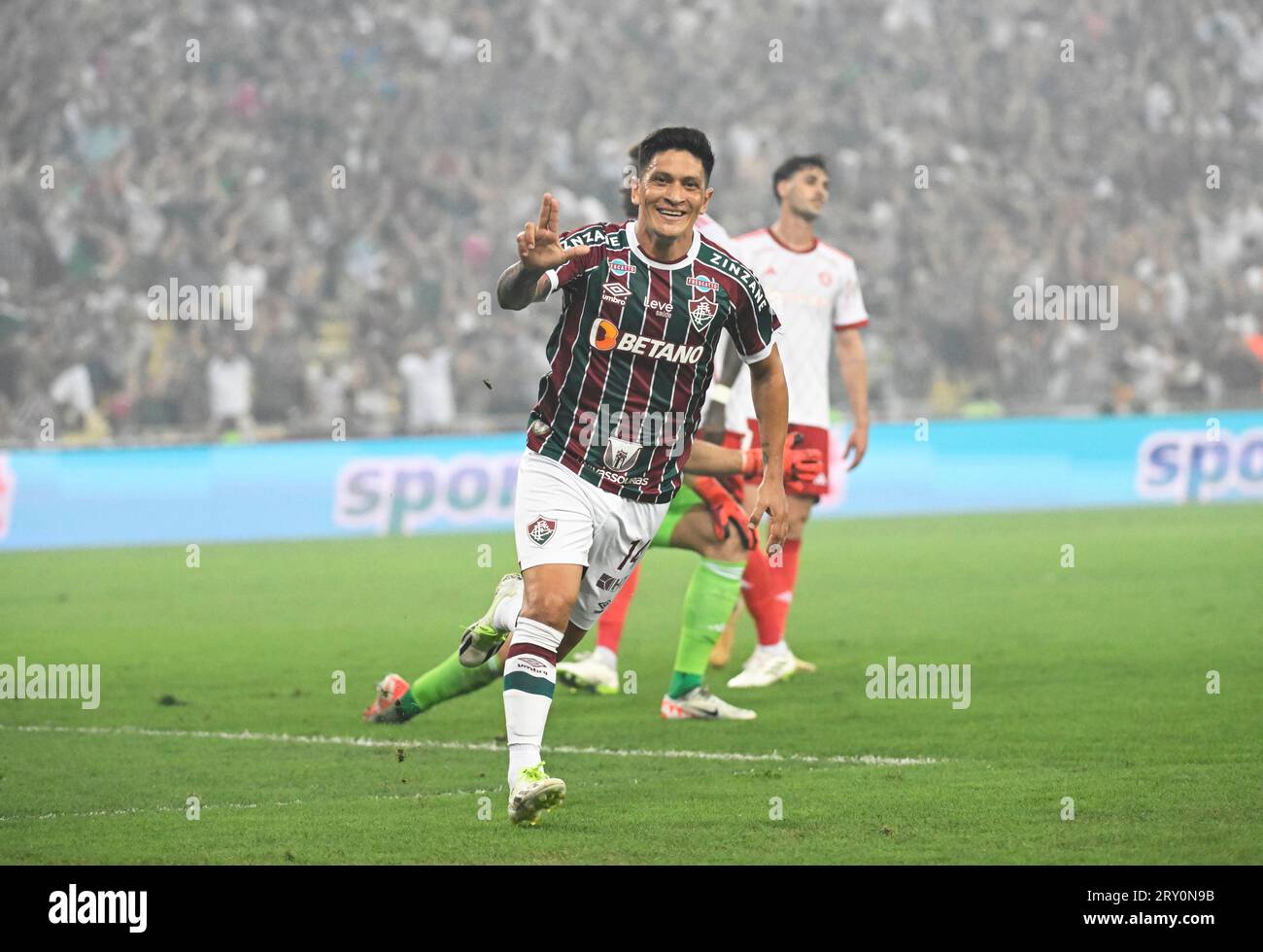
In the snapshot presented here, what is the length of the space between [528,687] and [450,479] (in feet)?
38.3

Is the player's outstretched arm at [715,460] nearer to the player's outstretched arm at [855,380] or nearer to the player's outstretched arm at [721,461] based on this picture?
the player's outstretched arm at [721,461]

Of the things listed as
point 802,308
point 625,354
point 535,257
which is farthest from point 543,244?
point 802,308

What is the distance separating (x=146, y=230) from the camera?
19609 mm

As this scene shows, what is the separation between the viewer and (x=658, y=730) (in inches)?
315

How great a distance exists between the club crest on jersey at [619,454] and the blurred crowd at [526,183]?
37.0 feet

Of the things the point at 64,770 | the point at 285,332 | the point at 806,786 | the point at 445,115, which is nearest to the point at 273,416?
the point at 285,332

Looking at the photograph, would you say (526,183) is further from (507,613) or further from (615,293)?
(615,293)

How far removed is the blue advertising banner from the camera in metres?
16.4

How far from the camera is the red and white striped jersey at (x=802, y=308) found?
9906 millimetres

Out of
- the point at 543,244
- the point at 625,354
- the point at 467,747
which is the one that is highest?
the point at 543,244

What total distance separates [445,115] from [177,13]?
130 inches

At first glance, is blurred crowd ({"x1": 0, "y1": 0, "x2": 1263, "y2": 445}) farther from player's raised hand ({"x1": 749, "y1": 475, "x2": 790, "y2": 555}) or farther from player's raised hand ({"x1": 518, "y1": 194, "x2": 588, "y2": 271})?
player's raised hand ({"x1": 518, "y1": 194, "x2": 588, "y2": 271})

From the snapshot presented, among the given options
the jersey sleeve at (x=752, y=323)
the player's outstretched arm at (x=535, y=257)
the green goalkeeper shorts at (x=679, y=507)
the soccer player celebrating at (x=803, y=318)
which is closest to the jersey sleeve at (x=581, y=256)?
the player's outstretched arm at (x=535, y=257)

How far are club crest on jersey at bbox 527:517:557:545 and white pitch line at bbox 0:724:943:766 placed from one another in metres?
1.60
